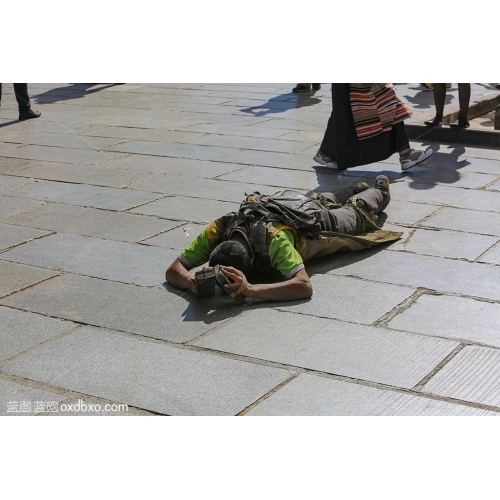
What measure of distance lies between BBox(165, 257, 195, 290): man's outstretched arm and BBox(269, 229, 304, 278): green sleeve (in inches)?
17.2

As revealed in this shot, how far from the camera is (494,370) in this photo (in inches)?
126

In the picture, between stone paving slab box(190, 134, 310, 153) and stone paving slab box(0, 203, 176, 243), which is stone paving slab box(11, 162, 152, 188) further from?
stone paving slab box(190, 134, 310, 153)

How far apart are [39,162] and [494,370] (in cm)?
503

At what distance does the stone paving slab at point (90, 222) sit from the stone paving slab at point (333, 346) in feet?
5.02

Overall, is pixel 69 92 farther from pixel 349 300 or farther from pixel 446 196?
pixel 349 300

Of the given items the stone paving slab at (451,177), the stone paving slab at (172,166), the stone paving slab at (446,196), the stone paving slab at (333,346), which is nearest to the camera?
the stone paving slab at (333,346)

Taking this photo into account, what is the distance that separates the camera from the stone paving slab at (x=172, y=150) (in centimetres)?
715

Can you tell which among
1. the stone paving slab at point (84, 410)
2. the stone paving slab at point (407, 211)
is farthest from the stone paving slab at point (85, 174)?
the stone paving slab at point (84, 410)

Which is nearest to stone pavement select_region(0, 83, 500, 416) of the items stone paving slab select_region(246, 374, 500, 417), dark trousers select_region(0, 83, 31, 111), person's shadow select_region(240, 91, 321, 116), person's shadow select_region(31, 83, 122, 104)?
stone paving slab select_region(246, 374, 500, 417)

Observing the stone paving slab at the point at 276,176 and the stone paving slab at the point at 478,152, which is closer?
the stone paving slab at the point at 276,176

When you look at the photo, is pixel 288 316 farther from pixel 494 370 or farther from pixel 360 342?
pixel 494 370

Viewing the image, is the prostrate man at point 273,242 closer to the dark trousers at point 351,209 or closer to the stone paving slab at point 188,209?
the dark trousers at point 351,209

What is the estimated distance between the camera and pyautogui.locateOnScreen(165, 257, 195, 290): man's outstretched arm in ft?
13.4

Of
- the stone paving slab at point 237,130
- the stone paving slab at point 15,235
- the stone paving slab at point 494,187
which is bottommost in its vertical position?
the stone paving slab at point 494,187
